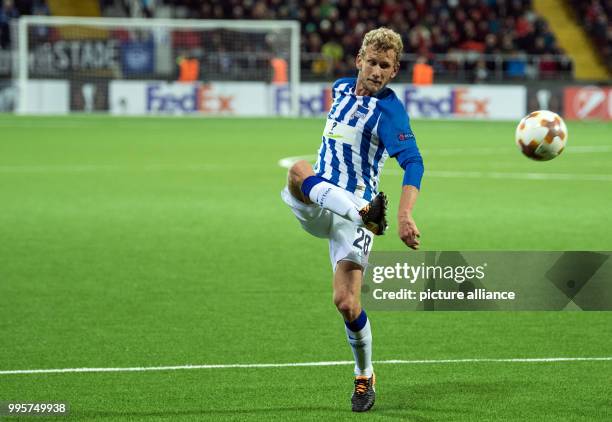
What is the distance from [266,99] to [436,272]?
3026 cm

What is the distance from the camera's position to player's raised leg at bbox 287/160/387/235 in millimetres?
5605

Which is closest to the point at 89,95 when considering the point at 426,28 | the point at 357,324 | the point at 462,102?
the point at 462,102

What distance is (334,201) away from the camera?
580cm

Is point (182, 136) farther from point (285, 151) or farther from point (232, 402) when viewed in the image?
point (232, 402)

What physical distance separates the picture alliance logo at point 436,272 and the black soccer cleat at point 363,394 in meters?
0.55

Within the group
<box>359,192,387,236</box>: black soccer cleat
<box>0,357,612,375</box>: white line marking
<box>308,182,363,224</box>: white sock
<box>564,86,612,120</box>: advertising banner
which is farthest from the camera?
<box>564,86,612,120</box>: advertising banner

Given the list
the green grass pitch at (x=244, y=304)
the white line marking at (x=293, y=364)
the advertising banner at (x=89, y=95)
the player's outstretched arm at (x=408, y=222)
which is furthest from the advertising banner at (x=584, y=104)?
the player's outstretched arm at (x=408, y=222)

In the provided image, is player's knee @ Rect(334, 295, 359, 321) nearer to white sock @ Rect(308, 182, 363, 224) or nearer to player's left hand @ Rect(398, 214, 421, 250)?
white sock @ Rect(308, 182, 363, 224)

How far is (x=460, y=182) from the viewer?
1848 cm

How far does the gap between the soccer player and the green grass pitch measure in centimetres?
53

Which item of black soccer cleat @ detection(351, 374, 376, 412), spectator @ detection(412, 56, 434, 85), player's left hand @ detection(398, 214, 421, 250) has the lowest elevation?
spectator @ detection(412, 56, 434, 85)

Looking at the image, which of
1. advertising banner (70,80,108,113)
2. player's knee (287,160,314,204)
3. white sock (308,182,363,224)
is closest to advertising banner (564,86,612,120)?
advertising banner (70,80,108,113)

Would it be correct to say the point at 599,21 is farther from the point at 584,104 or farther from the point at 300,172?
the point at 300,172

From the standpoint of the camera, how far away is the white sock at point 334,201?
5.79m
